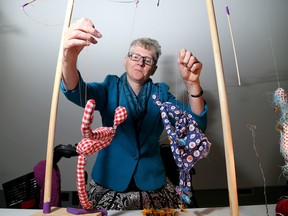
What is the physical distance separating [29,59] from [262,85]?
1.31 m

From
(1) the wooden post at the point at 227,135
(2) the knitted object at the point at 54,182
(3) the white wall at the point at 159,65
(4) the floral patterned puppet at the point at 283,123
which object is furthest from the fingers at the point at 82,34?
(3) the white wall at the point at 159,65

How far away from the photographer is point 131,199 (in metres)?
0.70

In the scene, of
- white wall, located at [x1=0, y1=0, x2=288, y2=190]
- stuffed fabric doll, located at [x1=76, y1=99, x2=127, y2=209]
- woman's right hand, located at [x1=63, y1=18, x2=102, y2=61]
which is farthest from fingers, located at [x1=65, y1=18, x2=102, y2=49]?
white wall, located at [x1=0, y1=0, x2=288, y2=190]

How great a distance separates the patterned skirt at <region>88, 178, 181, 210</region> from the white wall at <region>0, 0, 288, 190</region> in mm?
598

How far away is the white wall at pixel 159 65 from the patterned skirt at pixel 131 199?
1.96ft

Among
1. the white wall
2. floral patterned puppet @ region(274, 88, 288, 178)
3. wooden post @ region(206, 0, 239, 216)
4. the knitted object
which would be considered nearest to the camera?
wooden post @ region(206, 0, 239, 216)

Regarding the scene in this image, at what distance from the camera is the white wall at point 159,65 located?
3.86ft

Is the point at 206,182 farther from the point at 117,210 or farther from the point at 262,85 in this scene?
the point at 117,210

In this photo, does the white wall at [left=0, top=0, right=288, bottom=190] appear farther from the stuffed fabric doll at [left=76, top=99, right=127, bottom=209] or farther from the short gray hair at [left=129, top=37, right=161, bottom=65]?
the stuffed fabric doll at [left=76, top=99, right=127, bottom=209]

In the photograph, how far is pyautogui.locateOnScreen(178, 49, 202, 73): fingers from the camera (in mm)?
590

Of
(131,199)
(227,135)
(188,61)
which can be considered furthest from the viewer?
(131,199)

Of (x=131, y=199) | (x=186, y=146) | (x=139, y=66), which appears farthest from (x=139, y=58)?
(x=131, y=199)

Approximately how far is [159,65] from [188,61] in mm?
633

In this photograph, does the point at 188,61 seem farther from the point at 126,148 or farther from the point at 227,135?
the point at 126,148
